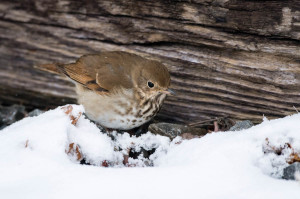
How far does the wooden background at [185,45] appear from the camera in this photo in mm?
4121

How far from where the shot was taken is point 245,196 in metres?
2.71

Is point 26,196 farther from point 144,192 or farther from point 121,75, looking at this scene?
point 121,75

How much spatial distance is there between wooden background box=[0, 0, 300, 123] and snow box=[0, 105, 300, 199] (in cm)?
82

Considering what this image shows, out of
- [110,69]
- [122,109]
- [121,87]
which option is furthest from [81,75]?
[122,109]

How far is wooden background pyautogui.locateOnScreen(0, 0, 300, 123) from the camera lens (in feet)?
13.5

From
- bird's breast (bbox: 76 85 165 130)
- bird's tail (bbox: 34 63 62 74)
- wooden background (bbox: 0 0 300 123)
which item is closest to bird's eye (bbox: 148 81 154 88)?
bird's breast (bbox: 76 85 165 130)

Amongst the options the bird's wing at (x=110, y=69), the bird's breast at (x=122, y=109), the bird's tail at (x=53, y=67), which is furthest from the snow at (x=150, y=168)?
the bird's tail at (x=53, y=67)

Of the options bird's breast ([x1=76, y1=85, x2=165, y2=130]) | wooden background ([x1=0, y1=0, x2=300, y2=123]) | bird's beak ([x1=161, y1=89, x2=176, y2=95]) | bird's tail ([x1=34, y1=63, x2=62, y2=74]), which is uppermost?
wooden background ([x1=0, y1=0, x2=300, y2=123])

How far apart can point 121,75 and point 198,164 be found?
6.04ft

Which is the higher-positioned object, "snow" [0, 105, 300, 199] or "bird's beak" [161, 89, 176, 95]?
"bird's beak" [161, 89, 176, 95]

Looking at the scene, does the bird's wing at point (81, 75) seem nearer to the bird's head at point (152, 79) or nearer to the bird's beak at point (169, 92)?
the bird's head at point (152, 79)

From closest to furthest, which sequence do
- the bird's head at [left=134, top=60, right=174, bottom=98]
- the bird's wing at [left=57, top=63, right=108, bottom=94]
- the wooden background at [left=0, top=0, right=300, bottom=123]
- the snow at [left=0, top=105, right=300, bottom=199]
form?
the snow at [left=0, top=105, right=300, bottom=199] < the wooden background at [left=0, top=0, right=300, bottom=123] < the bird's head at [left=134, top=60, right=174, bottom=98] < the bird's wing at [left=57, top=63, right=108, bottom=94]

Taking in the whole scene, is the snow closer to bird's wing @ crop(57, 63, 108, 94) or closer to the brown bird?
the brown bird

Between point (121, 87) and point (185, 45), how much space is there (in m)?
0.79
